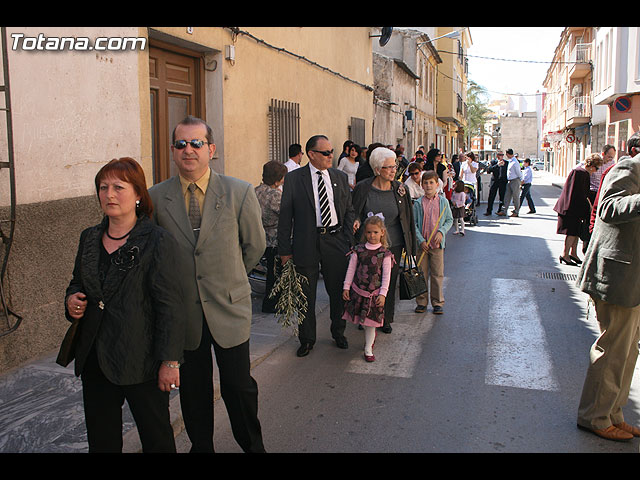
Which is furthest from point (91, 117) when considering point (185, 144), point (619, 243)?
point (619, 243)

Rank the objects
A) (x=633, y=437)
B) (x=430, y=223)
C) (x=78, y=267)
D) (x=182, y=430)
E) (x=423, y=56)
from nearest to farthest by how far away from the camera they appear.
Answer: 1. (x=78, y=267)
2. (x=633, y=437)
3. (x=182, y=430)
4. (x=430, y=223)
5. (x=423, y=56)

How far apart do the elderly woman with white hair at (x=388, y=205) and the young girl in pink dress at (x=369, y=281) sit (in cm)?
57

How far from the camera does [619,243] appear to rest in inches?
155

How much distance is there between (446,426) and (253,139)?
663cm

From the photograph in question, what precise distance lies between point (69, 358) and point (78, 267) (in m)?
0.42

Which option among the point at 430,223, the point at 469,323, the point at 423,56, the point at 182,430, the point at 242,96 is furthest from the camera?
the point at 423,56

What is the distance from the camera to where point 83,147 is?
19.7 feet

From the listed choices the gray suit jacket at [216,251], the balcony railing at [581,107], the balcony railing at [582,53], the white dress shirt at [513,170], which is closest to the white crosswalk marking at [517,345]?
the gray suit jacket at [216,251]

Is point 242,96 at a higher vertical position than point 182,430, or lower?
higher

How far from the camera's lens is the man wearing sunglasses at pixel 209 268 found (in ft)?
10.8
